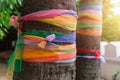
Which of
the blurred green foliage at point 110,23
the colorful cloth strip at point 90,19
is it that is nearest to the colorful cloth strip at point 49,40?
the colorful cloth strip at point 90,19

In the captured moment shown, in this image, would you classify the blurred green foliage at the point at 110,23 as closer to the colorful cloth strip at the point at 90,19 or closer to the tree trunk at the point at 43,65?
the colorful cloth strip at the point at 90,19

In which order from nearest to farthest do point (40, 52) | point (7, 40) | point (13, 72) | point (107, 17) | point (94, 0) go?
point (40, 52) → point (13, 72) → point (94, 0) → point (107, 17) → point (7, 40)

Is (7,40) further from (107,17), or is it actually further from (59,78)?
(59,78)

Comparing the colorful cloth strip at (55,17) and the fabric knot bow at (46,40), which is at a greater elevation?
the colorful cloth strip at (55,17)

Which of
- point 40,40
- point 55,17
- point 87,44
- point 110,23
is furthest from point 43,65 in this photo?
point 110,23

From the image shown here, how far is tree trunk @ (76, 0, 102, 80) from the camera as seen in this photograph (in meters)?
1.95

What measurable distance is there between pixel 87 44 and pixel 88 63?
151 millimetres

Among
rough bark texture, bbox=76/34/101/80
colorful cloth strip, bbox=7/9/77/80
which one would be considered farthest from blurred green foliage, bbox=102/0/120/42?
colorful cloth strip, bbox=7/9/77/80

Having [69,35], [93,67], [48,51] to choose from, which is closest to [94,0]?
[93,67]

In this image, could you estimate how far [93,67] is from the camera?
6.56ft

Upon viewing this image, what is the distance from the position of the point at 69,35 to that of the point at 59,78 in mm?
239

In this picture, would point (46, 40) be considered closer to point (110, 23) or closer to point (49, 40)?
point (49, 40)

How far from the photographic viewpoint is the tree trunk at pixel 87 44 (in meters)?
1.95

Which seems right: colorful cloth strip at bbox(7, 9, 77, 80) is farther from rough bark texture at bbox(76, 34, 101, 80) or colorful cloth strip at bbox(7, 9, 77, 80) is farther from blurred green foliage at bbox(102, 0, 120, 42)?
blurred green foliage at bbox(102, 0, 120, 42)
